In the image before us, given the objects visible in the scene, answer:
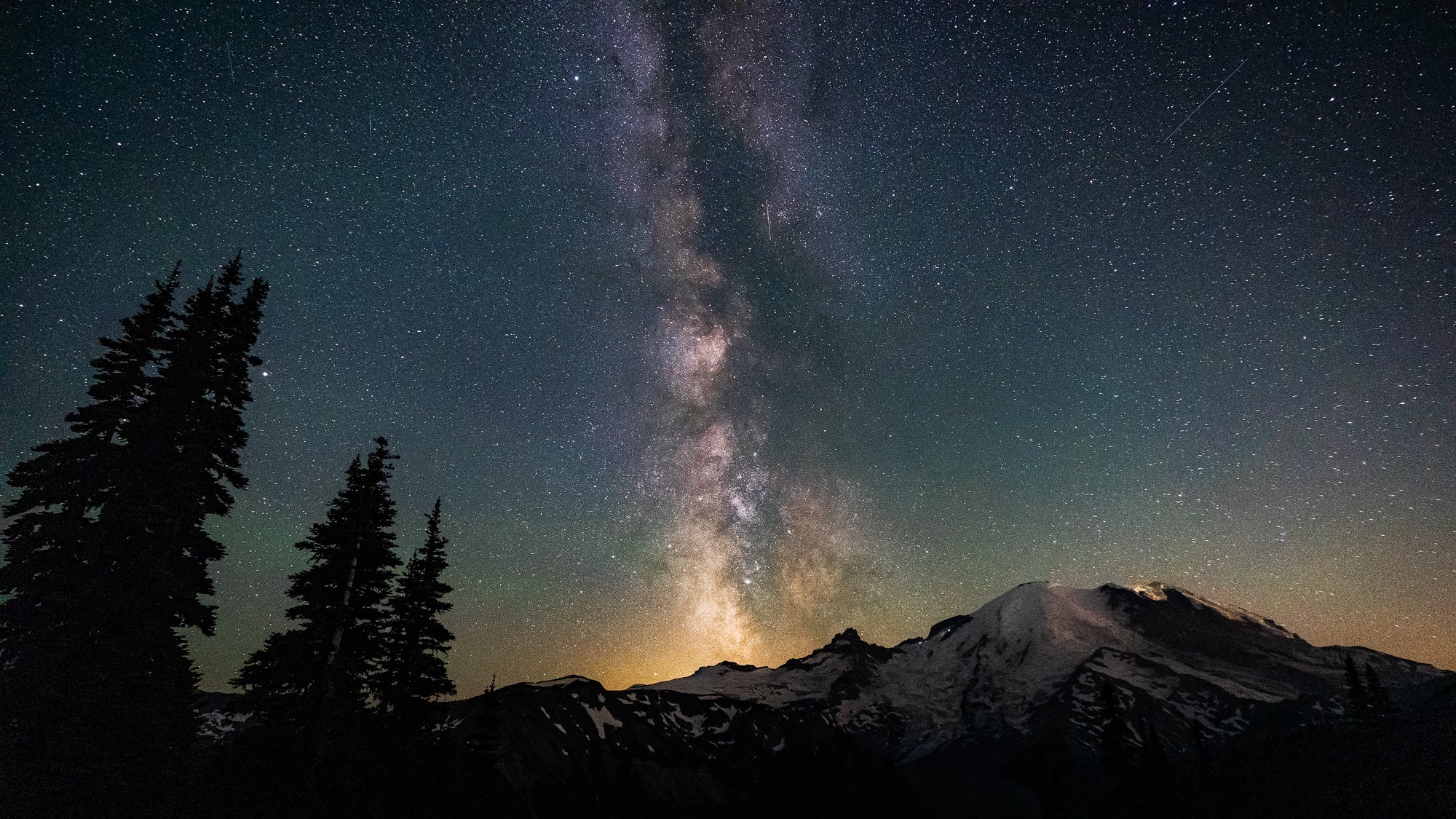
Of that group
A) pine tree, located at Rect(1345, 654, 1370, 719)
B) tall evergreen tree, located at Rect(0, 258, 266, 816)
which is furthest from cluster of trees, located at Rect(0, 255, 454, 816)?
pine tree, located at Rect(1345, 654, 1370, 719)

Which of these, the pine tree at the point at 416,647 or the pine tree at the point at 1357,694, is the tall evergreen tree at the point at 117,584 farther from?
the pine tree at the point at 1357,694

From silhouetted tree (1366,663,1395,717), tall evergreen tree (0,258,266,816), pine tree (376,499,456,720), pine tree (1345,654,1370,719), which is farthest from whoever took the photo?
silhouetted tree (1366,663,1395,717)

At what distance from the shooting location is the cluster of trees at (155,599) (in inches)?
600

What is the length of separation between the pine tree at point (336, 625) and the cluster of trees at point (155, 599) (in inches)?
2.2

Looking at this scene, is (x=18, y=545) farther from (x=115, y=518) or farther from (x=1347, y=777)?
(x=1347, y=777)

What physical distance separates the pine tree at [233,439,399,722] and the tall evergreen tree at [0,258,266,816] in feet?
7.05

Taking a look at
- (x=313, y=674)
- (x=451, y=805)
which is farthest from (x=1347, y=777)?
(x=313, y=674)

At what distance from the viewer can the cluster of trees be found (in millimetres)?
15234

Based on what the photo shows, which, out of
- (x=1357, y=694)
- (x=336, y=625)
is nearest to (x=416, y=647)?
(x=336, y=625)

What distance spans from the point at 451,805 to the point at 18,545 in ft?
61.8

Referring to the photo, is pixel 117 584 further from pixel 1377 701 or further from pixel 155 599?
pixel 1377 701

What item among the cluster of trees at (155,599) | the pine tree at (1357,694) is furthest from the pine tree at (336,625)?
the pine tree at (1357,694)

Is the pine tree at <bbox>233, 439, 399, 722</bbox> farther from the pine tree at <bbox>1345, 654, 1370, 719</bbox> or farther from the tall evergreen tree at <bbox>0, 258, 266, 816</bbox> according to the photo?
the pine tree at <bbox>1345, 654, 1370, 719</bbox>

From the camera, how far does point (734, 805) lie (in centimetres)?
18300
